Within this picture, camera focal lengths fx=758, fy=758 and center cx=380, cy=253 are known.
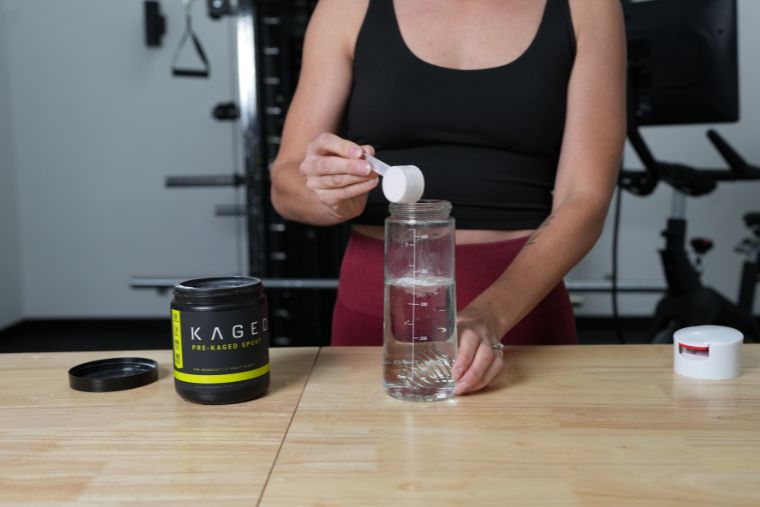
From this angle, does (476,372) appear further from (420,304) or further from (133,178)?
(133,178)

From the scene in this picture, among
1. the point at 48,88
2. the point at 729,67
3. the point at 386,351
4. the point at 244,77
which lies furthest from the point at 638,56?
the point at 48,88

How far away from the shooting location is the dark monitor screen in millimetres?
1982

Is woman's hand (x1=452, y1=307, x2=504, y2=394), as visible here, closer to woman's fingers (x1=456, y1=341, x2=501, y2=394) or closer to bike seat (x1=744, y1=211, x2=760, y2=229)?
woman's fingers (x1=456, y1=341, x2=501, y2=394)

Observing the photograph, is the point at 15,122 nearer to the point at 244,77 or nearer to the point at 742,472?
the point at 244,77

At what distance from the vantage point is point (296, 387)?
0.81 meters

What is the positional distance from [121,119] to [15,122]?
1.86 ft

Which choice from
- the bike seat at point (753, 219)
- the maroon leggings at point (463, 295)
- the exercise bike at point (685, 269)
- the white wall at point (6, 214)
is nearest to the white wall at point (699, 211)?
the bike seat at point (753, 219)

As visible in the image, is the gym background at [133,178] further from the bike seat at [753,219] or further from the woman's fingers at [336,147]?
the woman's fingers at [336,147]

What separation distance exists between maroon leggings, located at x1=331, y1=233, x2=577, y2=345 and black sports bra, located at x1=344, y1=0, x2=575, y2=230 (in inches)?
1.9

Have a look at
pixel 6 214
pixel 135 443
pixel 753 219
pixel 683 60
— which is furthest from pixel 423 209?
pixel 6 214

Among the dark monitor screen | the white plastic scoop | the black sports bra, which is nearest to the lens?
the white plastic scoop

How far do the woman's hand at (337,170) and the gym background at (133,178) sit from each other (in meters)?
2.97

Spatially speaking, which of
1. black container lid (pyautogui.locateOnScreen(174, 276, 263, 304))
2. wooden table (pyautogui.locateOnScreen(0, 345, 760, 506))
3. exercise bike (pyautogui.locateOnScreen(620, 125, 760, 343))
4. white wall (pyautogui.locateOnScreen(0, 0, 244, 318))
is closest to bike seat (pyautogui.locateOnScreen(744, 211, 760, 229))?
exercise bike (pyautogui.locateOnScreen(620, 125, 760, 343))

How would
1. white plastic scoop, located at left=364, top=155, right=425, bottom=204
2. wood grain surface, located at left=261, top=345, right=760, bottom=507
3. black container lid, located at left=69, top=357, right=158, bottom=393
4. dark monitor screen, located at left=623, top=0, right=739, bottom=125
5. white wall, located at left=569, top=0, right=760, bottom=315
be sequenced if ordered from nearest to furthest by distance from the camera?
wood grain surface, located at left=261, top=345, right=760, bottom=507, white plastic scoop, located at left=364, top=155, right=425, bottom=204, black container lid, located at left=69, top=357, right=158, bottom=393, dark monitor screen, located at left=623, top=0, right=739, bottom=125, white wall, located at left=569, top=0, right=760, bottom=315
